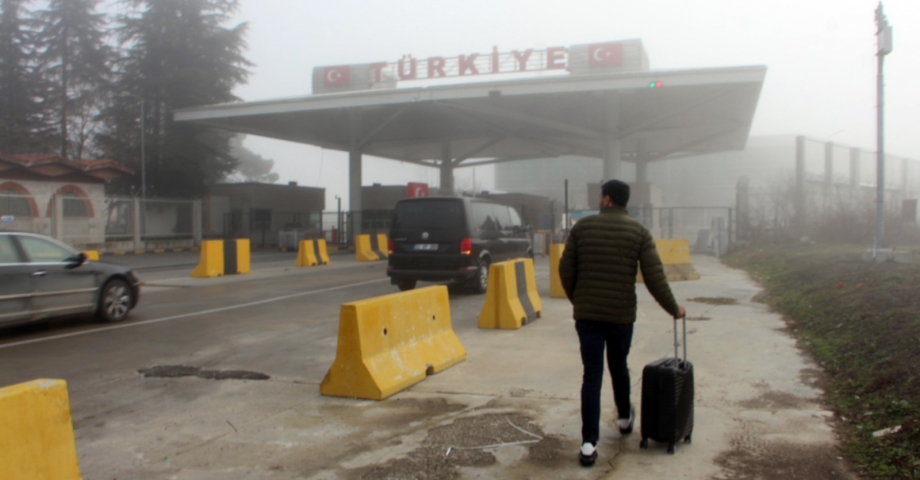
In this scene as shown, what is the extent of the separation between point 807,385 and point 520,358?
114 inches

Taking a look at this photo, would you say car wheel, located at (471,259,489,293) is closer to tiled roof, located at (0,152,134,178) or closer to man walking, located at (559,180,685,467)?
man walking, located at (559,180,685,467)

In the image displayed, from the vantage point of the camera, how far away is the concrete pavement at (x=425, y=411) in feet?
15.4

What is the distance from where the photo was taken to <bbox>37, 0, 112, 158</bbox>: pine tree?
47281 mm

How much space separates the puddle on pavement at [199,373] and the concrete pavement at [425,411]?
128mm

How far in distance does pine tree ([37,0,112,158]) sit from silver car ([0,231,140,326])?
134ft

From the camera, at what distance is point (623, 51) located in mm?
35406

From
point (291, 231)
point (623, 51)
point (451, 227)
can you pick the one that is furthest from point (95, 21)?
point (451, 227)

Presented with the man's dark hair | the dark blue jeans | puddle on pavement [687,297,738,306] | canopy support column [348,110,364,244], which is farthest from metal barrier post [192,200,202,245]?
the dark blue jeans

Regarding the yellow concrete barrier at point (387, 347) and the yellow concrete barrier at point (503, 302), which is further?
the yellow concrete barrier at point (503, 302)

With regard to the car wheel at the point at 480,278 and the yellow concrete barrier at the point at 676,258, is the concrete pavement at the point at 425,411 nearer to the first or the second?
the car wheel at the point at 480,278

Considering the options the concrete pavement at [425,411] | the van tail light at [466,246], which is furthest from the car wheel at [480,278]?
the concrete pavement at [425,411]

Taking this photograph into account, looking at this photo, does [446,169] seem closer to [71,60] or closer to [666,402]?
[71,60]

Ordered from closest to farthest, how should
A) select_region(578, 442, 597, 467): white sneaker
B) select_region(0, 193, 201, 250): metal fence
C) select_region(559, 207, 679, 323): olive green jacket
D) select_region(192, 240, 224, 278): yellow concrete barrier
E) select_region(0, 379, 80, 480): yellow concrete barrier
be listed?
select_region(0, 379, 80, 480): yellow concrete barrier < select_region(578, 442, 597, 467): white sneaker < select_region(559, 207, 679, 323): olive green jacket < select_region(192, 240, 224, 278): yellow concrete barrier < select_region(0, 193, 201, 250): metal fence

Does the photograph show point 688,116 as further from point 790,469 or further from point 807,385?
point 790,469
